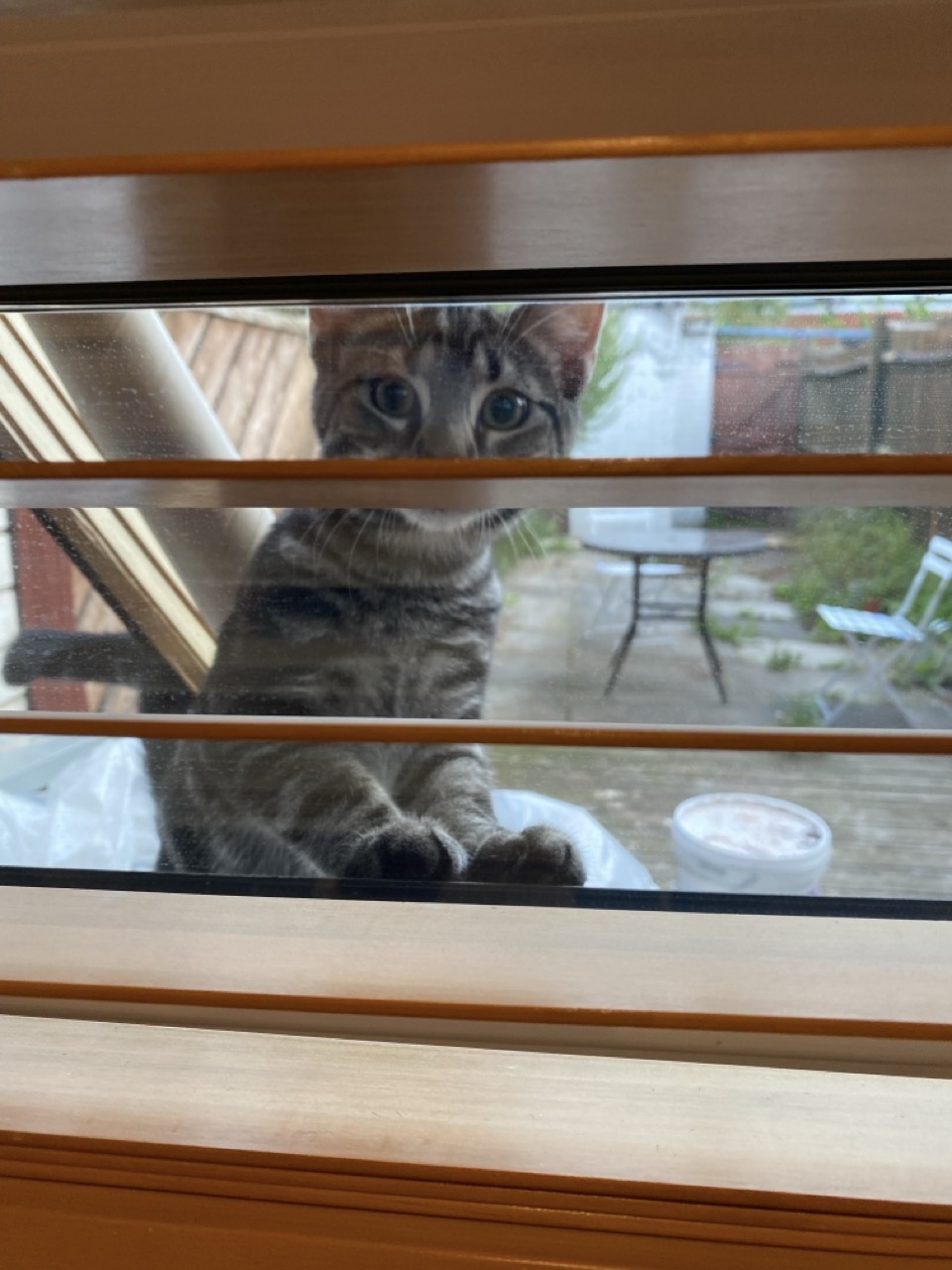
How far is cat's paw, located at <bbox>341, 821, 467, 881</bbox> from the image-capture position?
870 millimetres

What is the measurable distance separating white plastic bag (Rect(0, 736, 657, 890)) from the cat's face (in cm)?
37

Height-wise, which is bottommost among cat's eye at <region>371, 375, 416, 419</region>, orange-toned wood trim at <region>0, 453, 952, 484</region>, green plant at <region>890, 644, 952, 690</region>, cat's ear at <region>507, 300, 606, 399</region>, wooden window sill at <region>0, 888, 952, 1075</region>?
wooden window sill at <region>0, 888, 952, 1075</region>

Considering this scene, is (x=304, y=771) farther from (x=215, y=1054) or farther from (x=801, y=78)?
(x=801, y=78)

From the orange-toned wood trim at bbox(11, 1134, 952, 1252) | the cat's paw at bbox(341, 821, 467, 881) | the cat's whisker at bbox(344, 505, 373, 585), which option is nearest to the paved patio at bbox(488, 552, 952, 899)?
A: the cat's paw at bbox(341, 821, 467, 881)

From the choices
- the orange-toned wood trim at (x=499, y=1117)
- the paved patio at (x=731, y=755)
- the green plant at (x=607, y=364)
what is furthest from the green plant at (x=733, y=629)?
the orange-toned wood trim at (x=499, y=1117)

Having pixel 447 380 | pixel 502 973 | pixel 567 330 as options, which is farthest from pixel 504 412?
pixel 502 973

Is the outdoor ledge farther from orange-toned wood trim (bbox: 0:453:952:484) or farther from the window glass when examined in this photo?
orange-toned wood trim (bbox: 0:453:952:484)

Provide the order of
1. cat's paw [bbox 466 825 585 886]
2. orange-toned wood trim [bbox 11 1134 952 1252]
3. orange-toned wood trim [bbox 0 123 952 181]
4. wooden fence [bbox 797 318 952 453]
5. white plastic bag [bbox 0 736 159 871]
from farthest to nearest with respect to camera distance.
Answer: white plastic bag [bbox 0 736 159 871] → cat's paw [bbox 466 825 585 886] → wooden fence [bbox 797 318 952 453] → orange-toned wood trim [bbox 11 1134 952 1252] → orange-toned wood trim [bbox 0 123 952 181]

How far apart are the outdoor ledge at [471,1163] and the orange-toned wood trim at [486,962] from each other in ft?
0.18

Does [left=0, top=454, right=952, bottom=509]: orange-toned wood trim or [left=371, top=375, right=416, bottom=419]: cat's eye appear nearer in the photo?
[left=0, top=454, right=952, bottom=509]: orange-toned wood trim

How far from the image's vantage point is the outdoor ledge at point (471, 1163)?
0.54 metres

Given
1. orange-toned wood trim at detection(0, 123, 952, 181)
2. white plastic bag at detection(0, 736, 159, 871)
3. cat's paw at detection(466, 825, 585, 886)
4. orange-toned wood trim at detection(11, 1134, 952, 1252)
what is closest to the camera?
orange-toned wood trim at detection(0, 123, 952, 181)

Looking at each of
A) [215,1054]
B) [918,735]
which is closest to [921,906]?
[918,735]

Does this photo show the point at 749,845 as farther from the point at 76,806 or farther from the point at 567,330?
the point at 76,806
